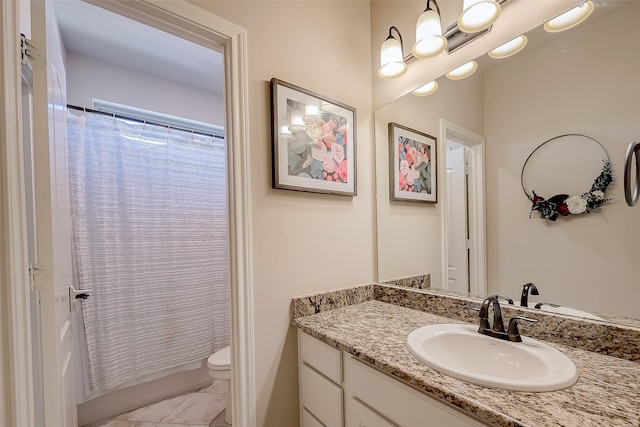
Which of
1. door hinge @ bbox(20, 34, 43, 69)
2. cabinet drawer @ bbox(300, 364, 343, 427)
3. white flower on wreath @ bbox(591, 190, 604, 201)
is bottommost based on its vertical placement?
cabinet drawer @ bbox(300, 364, 343, 427)

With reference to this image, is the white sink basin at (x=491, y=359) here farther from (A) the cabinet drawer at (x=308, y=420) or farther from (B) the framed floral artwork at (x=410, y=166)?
(B) the framed floral artwork at (x=410, y=166)

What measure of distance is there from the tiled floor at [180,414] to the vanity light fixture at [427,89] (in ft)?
7.72

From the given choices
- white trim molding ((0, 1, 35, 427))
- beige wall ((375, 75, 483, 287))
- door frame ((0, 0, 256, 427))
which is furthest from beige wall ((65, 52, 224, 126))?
beige wall ((375, 75, 483, 287))

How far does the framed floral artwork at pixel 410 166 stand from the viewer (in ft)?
4.90

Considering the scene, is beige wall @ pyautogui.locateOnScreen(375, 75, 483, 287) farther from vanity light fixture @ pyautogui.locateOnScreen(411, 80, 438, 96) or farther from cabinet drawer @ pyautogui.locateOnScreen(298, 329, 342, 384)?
cabinet drawer @ pyautogui.locateOnScreen(298, 329, 342, 384)

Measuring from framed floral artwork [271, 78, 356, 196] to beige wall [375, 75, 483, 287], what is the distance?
22cm

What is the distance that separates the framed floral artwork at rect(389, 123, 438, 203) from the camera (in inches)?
58.8

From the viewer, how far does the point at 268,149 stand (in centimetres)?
120

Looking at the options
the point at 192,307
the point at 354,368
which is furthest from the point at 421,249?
the point at 192,307

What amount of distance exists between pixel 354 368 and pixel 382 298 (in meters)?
0.60

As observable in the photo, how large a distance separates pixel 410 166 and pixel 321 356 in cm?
108

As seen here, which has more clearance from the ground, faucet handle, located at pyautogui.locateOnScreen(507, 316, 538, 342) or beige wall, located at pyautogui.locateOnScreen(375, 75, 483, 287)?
beige wall, located at pyautogui.locateOnScreen(375, 75, 483, 287)

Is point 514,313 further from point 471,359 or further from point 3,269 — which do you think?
point 3,269

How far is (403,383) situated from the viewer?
80 cm
